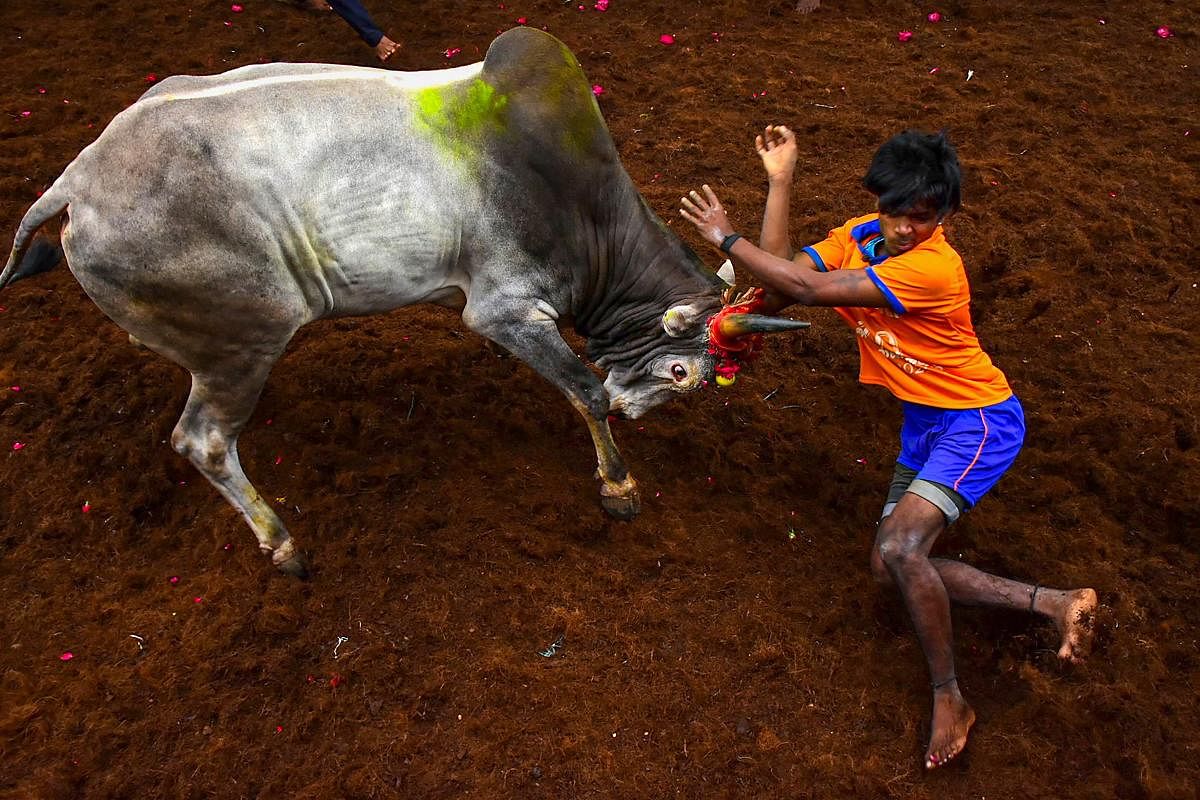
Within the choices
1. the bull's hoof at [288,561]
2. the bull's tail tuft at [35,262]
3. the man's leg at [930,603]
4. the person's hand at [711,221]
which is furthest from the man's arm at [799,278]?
the bull's tail tuft at [35,262]

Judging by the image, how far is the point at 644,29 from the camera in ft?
23.1

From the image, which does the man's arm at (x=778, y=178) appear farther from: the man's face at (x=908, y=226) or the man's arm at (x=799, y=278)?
the man's face at (x=908, y=226)

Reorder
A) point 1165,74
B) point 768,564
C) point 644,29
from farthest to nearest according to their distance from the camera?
point 644,29 < point 1165,74 < point 768,564

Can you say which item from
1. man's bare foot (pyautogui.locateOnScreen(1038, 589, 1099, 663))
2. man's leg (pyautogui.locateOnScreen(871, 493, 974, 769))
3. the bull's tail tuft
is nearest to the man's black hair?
man's leg (pyautogui.locateOnScreen(871, 493, 974, 769))

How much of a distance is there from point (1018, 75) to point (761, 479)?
4.02 meters

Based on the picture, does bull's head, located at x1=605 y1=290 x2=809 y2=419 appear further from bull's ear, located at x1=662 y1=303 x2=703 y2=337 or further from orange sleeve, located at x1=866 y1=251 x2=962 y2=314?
orange sleeve, located at x1=866 y1=251 x2=962 y2=314

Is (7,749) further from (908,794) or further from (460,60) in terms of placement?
(460,60)

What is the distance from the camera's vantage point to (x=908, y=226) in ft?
9.87

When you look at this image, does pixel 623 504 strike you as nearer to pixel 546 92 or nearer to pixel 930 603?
pixel 930 603

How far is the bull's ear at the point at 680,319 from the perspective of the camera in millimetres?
3752

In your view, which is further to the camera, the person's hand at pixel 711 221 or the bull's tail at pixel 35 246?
the person's hand at pixel 711 221

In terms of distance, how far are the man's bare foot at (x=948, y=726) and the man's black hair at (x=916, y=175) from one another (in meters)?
1.58

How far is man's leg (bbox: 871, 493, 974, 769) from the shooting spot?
311 centimetres

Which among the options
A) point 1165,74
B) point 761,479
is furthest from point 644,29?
point 761,479
